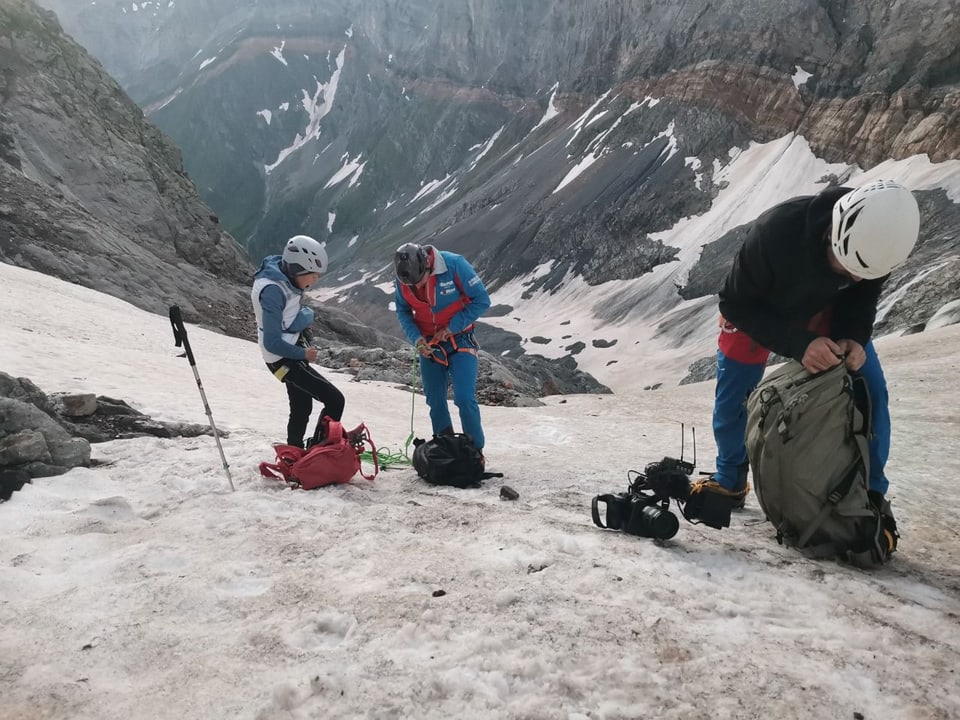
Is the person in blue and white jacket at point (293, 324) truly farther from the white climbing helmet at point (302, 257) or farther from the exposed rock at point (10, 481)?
the exposed rock at point (10, 481)

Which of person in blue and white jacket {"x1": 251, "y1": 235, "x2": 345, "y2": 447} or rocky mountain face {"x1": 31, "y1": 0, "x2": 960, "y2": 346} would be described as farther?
rocky mountain face {"x1": 31, "y1": 0, "x2": 960, "y2": 346}

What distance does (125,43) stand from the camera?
176625mm

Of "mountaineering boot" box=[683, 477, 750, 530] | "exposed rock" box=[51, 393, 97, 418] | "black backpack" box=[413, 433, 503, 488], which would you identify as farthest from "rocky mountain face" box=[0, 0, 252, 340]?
"mountaineering boot" box=[683, 477, 750, 530]

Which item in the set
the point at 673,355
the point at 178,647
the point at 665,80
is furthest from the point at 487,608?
the point at 665,80

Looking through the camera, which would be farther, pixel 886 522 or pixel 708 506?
pixel 708 506

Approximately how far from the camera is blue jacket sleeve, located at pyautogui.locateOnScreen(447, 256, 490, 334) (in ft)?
19.1

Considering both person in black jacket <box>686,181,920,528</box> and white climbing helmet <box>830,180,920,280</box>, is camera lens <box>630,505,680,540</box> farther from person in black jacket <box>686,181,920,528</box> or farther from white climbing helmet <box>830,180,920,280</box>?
white climbing helmet <box>830,180,920,280</box>

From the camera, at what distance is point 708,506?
154 inches

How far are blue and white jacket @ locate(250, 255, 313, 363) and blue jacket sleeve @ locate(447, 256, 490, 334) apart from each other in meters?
1.40

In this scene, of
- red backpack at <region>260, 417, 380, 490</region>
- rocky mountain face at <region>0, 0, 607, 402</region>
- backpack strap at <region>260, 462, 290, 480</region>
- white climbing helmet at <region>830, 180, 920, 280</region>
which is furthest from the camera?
rocky mountain face at <region>0, 0, 607, 402</region>

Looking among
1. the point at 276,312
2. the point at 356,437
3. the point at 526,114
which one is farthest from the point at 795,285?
the point at 526,114

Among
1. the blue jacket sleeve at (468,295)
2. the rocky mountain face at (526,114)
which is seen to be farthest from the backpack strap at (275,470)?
the rocky mountain face at (526,114)

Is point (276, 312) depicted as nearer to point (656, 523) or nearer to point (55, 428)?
point (55, 428)

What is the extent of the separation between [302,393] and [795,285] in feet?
13.8
